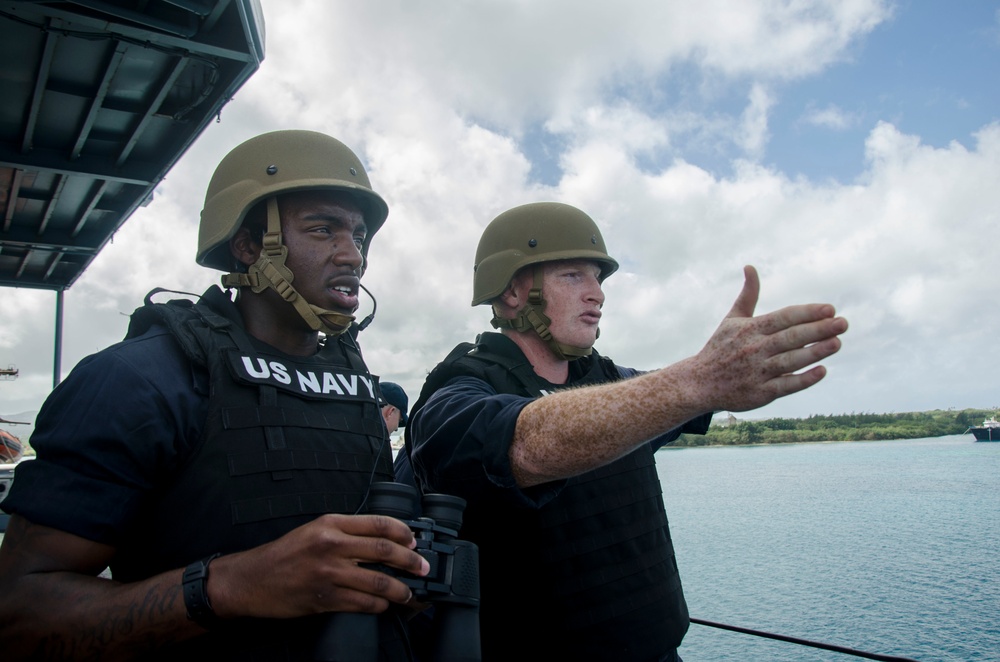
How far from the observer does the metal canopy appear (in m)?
4.11

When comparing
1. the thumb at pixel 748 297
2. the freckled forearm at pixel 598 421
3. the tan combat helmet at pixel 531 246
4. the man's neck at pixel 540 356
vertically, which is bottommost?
the freckled forearm at pixel 598 421

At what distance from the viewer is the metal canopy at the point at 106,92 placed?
4.11 metres

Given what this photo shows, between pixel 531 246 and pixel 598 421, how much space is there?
1.83 metres

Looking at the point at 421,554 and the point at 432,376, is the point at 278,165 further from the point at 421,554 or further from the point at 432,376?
the point at 421,554

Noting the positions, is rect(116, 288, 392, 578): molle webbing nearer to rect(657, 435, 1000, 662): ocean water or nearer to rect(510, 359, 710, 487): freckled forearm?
rect(510, 359, 710, 487): freckled forearm

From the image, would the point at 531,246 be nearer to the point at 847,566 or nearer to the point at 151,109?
the point at 151,109

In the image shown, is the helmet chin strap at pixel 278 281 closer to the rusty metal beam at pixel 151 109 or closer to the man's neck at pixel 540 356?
the man's neck at pixel 540 356

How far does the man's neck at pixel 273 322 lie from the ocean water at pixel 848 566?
12288 mm

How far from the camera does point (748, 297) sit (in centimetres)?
161

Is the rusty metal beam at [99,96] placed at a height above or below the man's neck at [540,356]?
above

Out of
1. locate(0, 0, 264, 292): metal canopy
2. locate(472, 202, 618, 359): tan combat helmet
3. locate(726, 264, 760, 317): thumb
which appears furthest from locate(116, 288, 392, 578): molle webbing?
locate(0, 0, 264, 292): metal canopy

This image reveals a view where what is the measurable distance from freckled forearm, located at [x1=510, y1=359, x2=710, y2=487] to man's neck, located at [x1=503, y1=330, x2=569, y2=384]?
4.12 ft

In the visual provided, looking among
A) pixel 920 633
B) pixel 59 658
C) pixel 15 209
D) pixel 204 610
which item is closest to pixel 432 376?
pixel 204 610

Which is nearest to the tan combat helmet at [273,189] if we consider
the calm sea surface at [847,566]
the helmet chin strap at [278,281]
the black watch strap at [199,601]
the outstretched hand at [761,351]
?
the helmet chin strap at [278,281]
